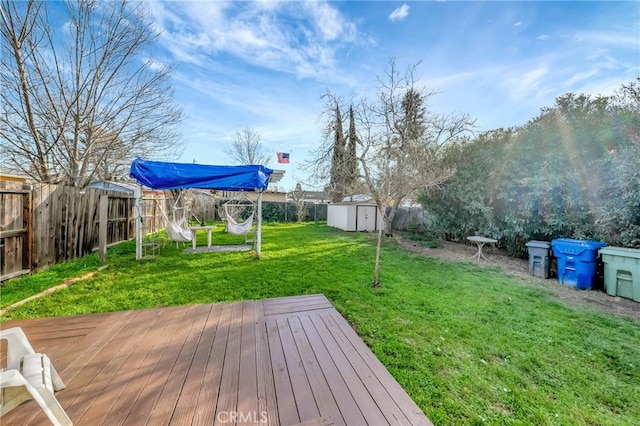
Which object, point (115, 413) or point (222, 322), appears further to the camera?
point (222, 322)

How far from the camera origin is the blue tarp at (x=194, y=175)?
494 centimetres

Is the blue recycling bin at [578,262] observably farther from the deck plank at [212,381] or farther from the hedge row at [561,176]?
the deck plank at [212,381]

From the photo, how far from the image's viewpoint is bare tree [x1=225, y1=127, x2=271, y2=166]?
2045cm

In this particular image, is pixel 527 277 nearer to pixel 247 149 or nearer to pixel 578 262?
pixel 578 262

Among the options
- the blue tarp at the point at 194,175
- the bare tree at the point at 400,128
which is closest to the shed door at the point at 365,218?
the bare tree at the point at 400,128

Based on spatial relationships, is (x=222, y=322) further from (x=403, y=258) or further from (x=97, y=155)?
(x=97, y=155)

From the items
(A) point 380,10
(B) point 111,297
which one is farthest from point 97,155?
(A) point 380,10

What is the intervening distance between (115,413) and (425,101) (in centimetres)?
1126

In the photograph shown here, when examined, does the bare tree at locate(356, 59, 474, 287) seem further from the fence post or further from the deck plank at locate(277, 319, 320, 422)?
the deck plank at locate(277, 319, 320, 422)

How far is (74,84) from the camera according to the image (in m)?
5.20

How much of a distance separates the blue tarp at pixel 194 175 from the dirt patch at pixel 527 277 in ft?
16.0

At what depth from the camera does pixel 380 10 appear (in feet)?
18.0

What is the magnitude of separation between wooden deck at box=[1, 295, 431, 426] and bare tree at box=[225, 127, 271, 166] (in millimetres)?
18922

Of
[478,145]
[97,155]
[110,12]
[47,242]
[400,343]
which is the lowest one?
[400,343]
